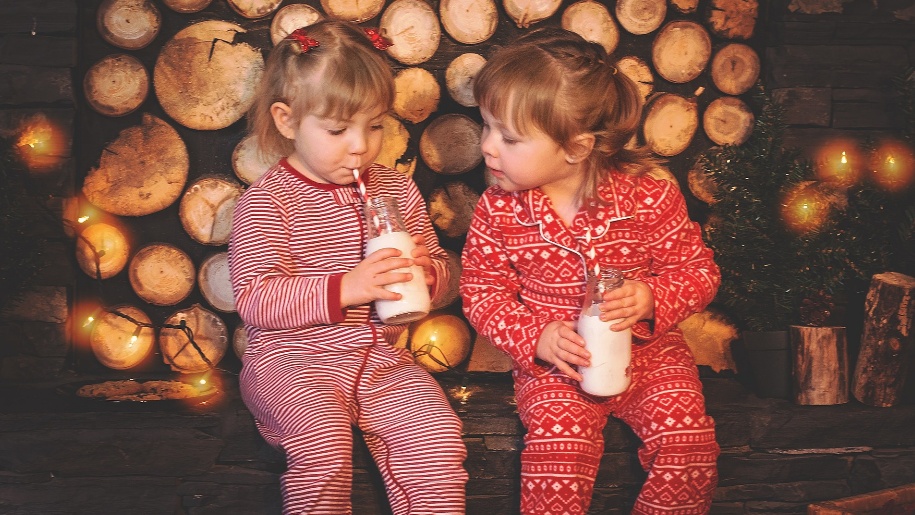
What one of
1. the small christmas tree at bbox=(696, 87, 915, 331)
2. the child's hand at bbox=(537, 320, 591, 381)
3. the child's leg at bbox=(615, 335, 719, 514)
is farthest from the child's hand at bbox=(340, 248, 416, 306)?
the small christmas tree at bbox=(696, 87, 915, 331)

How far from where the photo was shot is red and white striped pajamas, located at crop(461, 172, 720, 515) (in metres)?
1.94

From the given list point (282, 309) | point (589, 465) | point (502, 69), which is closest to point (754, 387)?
point (589, 465)

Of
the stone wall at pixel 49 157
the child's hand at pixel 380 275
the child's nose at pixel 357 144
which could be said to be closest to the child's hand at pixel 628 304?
the child's hand at pixel 380 275

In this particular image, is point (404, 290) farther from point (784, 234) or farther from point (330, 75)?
point (784, 234)

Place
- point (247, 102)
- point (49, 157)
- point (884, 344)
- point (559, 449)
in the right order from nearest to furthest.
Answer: point (559, 449) → point (884, 344) → point (49, 157) → point (247, 102)

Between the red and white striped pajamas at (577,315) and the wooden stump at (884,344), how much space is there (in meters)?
0.47

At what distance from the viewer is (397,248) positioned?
1.90m

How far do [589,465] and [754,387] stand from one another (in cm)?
69

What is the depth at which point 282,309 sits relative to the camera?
6.48 ft

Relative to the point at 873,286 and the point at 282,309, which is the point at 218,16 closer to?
the point at 282,309

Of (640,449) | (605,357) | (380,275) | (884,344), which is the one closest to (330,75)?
(380,275)

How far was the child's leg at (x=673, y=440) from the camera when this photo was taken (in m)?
1.94

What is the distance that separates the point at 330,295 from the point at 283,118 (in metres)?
0.48

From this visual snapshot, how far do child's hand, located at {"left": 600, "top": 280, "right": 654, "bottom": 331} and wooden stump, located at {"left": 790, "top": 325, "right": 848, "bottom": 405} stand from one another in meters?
0.55
